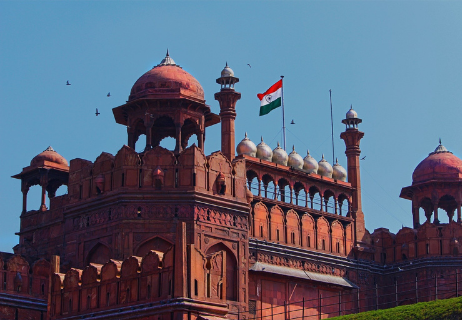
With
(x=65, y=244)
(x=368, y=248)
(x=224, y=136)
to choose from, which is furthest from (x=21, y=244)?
(x=368, y=248)

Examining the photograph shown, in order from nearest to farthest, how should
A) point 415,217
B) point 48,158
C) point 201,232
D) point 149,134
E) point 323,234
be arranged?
point 201,232 < point 149,134 < point 48,158 < point 323,234 < point 415,217

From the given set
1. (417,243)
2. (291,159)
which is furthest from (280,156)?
→ (417,243)

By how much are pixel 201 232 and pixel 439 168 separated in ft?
50.0

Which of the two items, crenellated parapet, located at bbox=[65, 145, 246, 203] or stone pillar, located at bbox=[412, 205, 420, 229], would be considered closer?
crenellated parapet, located at bbox=[65, 145, 246, 203]

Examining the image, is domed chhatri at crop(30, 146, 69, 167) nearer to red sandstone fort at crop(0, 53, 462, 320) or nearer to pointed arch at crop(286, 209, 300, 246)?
red sandstone fort at crop(0, 53, 462, 320)

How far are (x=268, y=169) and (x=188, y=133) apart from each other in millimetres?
→ 5599

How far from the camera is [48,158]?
3884 cm

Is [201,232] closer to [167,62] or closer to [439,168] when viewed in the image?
[167,62]

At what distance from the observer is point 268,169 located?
41719mm

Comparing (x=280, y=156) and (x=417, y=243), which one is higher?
(x=280, y=156)

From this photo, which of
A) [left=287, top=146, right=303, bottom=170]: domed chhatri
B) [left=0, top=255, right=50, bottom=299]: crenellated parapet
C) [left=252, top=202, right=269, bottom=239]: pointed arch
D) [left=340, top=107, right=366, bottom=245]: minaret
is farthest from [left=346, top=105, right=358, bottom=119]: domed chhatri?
[left=0, top=255, right=50, bottom=299]: crenellated parapet

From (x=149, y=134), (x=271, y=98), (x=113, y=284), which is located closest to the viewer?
(x=113, y=284)

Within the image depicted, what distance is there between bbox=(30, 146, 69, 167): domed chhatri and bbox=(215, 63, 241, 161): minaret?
6109mm

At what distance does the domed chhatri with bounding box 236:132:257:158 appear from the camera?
136ft
